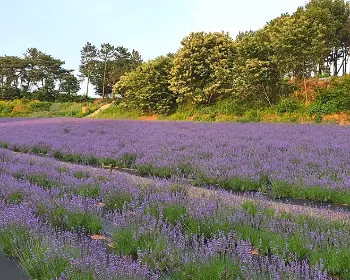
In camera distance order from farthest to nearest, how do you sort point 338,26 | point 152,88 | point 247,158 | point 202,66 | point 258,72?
point 338,26 < point 152,88 < point 202,66 < point 258,72 < point 247,158

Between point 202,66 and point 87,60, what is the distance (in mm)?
38631

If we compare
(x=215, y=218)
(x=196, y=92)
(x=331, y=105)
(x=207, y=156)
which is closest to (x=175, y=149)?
(x=207, y=156)

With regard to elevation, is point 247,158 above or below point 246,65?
below

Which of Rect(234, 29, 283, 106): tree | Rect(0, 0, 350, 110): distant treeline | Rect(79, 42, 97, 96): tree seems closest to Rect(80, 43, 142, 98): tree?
Rect(79, 42, 97, 96): tree

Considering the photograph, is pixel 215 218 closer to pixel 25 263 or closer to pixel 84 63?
pixel 25 263

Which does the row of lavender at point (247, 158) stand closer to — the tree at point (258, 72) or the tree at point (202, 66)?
the tree at point (258, 72)

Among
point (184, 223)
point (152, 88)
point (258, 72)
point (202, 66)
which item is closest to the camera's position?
point (184, 223)

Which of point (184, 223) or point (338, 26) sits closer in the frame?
point (184, 223)

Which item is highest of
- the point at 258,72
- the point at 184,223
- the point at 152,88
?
the point at 258,72

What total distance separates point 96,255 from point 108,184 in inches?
102

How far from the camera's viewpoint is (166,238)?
3.36 m

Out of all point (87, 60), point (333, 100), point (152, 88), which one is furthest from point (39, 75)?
point (333, 100)

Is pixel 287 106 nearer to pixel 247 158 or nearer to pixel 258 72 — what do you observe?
pixel 258 72

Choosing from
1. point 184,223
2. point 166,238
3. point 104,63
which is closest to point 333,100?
point 184,223
